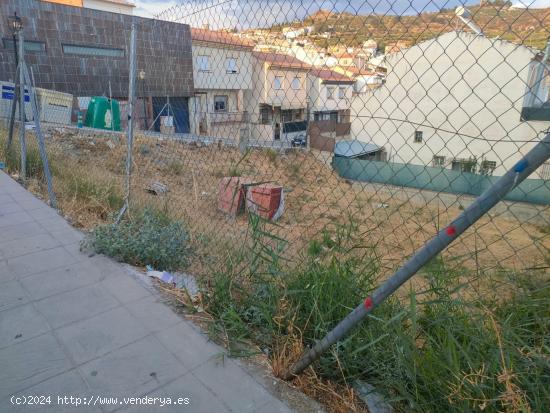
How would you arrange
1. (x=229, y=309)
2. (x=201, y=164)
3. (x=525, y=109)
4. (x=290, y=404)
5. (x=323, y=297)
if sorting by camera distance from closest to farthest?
(x=290, y=404) < (x=525, y=109) < (x=323, y=297) < (x=229, y=309) < (x=201, y=164)

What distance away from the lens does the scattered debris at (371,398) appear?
155cm

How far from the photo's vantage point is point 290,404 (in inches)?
62.6

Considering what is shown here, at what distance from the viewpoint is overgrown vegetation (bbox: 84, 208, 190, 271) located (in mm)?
2910

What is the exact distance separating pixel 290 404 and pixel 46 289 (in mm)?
1898

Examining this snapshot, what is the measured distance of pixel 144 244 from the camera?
2939mm

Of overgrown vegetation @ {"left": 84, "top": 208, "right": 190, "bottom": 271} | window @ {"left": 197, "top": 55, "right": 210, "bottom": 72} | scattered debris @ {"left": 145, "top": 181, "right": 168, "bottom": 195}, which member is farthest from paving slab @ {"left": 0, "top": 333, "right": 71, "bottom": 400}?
window @ {"left": 197, "top": 55, "right": 210, "bottom": 72}

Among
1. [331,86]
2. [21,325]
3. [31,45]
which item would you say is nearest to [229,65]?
[31,45]

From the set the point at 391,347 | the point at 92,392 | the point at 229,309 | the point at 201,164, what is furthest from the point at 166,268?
the point at 201,164

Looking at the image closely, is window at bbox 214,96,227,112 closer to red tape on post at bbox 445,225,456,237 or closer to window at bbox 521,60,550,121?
window at bbox 521,60,550,121

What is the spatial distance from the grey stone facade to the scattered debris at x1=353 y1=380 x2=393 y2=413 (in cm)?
1743

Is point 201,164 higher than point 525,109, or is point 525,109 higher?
point 525,109

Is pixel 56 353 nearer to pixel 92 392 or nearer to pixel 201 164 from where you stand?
pixel 92 392

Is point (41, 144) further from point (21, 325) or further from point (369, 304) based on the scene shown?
point (369, 304)

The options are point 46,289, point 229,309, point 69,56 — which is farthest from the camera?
point 69,56
